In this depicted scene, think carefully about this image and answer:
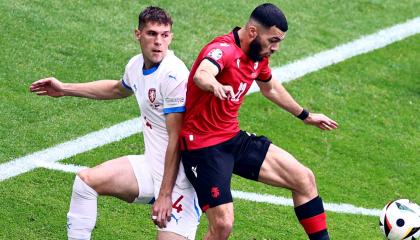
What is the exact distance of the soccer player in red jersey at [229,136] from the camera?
862 centimetres

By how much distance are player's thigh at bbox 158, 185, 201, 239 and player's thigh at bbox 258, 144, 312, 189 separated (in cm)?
57

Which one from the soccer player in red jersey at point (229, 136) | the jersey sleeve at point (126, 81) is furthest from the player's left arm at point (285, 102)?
the jersey sleeve at point (126, 81)

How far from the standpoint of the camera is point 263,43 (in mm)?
8672

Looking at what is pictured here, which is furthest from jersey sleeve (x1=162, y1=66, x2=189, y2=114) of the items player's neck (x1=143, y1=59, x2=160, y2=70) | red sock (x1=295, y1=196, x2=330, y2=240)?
red sock (x1=295, y1=196, x2=330, y2=240)

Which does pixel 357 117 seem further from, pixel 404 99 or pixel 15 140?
pixel 15 140

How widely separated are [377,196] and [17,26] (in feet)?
16.1

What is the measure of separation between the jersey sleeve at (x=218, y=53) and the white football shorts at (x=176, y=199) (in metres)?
1.06

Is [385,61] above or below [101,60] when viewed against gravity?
above

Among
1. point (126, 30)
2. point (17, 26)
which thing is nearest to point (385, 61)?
point (126, 30)

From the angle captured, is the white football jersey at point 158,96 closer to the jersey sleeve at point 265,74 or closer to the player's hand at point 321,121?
the jersey sleeve at point 265,74

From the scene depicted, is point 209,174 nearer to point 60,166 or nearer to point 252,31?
point 252,31

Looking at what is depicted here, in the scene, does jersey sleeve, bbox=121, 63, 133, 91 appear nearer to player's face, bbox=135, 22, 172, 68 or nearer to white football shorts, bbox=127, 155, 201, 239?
player's face, bbox=135, 22, 172, 68

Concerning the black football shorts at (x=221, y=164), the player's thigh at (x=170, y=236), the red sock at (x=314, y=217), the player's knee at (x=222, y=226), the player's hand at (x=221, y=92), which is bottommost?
the player's thigh at (x=170, y=236)

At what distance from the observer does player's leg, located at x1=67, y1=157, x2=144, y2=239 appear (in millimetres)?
8758
